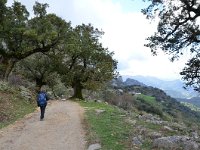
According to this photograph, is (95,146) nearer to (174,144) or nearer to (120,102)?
(174,144)

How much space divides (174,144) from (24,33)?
2781 centimetres

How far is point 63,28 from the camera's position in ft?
155

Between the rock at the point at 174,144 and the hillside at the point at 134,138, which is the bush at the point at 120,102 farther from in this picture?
the rock at the point at 174,144

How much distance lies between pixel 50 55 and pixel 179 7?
32.7 m

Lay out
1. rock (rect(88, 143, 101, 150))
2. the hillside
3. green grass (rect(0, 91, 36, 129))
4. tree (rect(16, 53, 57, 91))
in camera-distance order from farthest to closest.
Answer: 1. tree (rect(16, 53, 57, 91))
2. green grass (rect(0, 91, 36, 129))
3. rock (rect(88, 143, 101, 150))
4. the hillside

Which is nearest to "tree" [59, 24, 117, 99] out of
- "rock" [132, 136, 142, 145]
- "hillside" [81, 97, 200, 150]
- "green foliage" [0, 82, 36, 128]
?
"green foliage" [0, 82, 36, 128]

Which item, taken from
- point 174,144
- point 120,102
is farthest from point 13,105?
point 120,102

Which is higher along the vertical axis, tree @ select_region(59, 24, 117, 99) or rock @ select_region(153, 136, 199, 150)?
tree @ select_region(59, 24, 117, 99)

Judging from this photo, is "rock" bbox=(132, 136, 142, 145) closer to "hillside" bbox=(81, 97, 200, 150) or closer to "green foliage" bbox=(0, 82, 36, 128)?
Answer: "hillside" bbox=(81, 97, 200, 150)

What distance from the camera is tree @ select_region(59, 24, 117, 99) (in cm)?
5194

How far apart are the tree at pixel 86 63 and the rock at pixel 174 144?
33459 mm

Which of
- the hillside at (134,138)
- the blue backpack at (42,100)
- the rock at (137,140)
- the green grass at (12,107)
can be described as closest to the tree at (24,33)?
the green grass at (12,107)

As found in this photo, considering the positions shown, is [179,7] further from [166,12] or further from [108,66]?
[108,66]

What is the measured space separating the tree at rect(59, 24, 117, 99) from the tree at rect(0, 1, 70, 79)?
4854 mm
